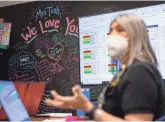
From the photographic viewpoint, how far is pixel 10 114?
1.27m

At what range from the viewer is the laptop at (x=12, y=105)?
1.28 meters

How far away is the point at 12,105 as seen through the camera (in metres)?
1.33

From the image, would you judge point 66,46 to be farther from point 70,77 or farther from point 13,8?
point 13,8

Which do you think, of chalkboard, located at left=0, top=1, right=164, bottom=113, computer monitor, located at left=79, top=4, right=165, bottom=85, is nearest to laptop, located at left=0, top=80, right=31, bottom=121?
computer monitor, located at left=79, top=4, right=165, bottom=85

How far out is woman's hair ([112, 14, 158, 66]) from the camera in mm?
1188

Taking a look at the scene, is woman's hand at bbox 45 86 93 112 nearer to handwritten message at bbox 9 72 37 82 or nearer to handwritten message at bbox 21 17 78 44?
handwritten message at bbox 21 17 78 44

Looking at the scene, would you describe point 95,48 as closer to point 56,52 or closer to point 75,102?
point 56,52

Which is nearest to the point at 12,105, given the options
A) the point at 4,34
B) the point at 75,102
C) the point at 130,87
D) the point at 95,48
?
the point at 75,102

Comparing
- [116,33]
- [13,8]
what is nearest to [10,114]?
[116,33]

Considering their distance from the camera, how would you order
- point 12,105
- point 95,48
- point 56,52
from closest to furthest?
1. point 12,105
2. point 95,48
3. point 56,52

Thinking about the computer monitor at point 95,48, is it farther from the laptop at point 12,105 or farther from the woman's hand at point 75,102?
the woman's hand at point 75,102

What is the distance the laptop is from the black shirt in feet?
1.48

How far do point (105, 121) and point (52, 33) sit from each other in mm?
2044

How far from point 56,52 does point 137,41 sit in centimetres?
178
